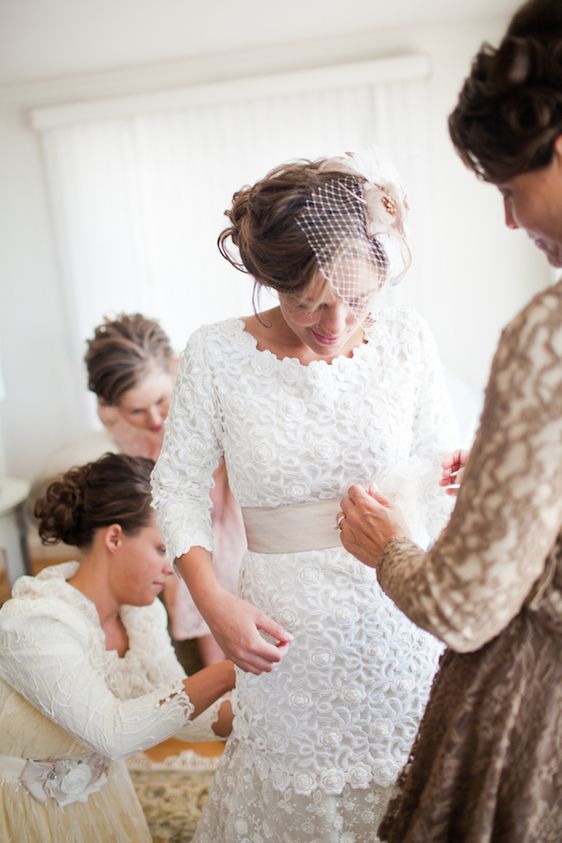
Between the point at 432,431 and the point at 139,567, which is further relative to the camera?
the point at 139,567

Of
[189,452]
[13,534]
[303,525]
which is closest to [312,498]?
[303,525]

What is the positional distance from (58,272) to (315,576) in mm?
3771

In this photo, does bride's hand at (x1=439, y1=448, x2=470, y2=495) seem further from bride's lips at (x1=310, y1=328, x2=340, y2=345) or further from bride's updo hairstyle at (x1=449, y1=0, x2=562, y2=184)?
bride's updo hairstyle at (x1=449, y1=0, x2=562, y2=184)

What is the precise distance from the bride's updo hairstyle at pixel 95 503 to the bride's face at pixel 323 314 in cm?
68

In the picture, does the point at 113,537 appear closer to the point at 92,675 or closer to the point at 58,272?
the point at 92,675

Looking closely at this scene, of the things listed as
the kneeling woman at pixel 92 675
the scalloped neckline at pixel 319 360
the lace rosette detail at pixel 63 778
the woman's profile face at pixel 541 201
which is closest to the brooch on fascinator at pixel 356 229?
the scalloped neckline at pixel 319 360

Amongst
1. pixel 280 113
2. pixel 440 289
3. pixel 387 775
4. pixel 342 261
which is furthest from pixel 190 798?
pixel 280 113

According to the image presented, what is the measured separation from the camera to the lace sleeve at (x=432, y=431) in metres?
1.50

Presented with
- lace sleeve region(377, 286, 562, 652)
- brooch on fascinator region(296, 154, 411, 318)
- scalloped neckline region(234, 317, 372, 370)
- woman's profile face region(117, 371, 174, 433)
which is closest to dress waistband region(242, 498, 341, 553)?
scalloped neckline region(234, 317, 372, 370)

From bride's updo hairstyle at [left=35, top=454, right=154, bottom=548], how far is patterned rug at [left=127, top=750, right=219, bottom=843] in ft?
2.76

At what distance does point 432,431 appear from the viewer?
1.52 meters

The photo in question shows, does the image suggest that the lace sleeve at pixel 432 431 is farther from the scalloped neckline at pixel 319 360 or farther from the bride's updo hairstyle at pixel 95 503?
the bride's updo hairstyle at pixel 95 503

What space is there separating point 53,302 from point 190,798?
3.16 m

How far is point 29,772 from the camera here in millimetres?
1698
